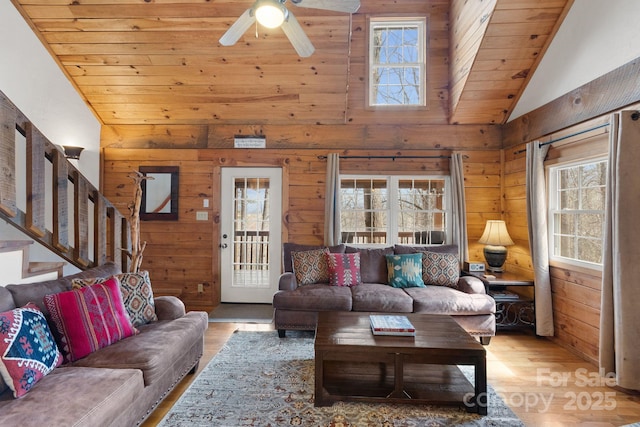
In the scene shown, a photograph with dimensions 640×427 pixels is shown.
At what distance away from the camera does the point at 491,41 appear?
131 inches

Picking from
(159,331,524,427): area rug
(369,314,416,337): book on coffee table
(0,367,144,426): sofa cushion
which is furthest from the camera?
(369,314,416,337): book on coffee table

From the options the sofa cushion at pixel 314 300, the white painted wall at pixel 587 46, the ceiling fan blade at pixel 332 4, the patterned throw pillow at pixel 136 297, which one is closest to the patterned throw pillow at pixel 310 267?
the sofa cushion at pixel 314 300

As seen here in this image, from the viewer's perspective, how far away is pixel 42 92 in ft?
12.1

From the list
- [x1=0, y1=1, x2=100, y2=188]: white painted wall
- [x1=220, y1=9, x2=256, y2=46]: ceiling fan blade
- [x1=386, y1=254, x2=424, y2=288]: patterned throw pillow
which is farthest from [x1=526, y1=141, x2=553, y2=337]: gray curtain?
[x1=0, y1=1, x2=100, y2=188]: white painted wall

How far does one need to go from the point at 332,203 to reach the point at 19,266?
10.1 ft

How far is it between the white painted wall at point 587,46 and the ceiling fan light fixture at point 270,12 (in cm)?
269

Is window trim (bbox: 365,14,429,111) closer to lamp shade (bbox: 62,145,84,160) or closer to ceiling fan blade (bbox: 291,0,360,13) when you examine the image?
ceiling fan blade (bbox: 291,0,360,13)

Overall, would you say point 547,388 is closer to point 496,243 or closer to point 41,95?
point 496,243

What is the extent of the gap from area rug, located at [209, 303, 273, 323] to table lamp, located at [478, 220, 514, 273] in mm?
2799

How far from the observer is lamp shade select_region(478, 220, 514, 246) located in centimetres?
381

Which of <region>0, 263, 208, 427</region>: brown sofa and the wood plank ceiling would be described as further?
the wood plank ceiling

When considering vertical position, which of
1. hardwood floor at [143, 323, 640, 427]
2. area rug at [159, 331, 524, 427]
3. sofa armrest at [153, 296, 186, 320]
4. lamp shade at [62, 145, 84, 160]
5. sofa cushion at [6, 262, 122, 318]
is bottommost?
hardwood floor at [143, 323, 640, 427]

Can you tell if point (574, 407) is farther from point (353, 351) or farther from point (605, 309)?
point (353, 351)

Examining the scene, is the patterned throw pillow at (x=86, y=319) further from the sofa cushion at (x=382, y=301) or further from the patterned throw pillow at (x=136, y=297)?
the sofa cushion at (x=382, y=301)
